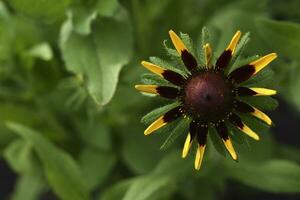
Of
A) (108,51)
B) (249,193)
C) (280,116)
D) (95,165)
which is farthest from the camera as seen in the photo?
(280,116)

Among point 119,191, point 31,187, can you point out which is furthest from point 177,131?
point 31,187

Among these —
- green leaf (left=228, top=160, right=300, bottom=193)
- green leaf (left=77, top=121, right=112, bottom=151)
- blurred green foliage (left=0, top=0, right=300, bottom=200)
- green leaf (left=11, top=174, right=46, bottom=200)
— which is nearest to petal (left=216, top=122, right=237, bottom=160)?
blurred green foliage (left=0, top=0, right=300, bottom=200)

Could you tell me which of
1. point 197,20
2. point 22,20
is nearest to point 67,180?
point 22,20

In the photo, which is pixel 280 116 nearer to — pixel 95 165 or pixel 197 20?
pixel 197 20

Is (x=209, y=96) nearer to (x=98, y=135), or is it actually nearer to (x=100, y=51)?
(x=100, y=51)

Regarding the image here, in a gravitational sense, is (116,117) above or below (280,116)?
above

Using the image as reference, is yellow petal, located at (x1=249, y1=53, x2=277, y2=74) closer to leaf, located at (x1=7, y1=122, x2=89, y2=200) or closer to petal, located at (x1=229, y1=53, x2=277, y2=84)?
petal, located at (x1=229, y1=53, x2=277, y2=84)
